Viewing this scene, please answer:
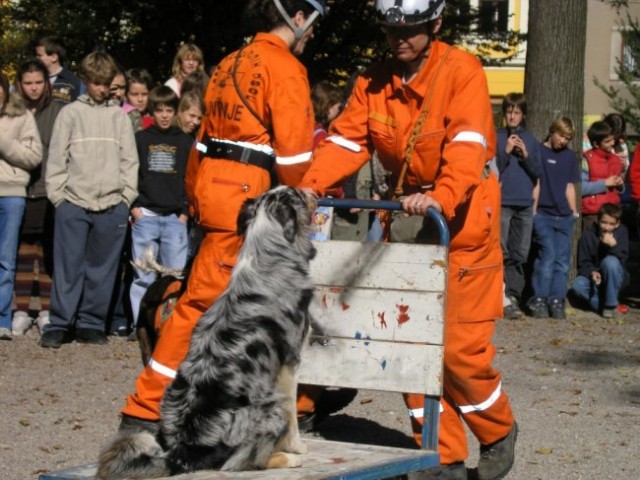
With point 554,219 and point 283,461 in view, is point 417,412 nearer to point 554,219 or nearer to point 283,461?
point 283,461

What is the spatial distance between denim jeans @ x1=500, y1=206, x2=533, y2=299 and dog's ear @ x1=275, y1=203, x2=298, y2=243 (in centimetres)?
752

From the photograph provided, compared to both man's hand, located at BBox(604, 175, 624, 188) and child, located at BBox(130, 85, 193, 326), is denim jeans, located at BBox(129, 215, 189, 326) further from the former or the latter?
man's hand, located at BBox(604, 175, 624, 188)

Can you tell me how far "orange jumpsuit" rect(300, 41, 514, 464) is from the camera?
241 inches

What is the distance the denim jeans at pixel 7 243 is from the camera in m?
10.7

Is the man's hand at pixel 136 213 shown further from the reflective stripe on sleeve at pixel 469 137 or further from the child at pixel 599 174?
the child at pixel 599 174

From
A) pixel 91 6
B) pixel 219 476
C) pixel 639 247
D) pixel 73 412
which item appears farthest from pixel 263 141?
pixel 91 6

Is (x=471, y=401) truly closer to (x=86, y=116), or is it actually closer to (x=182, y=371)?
(x=182, y=371)

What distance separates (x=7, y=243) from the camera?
10773 mm

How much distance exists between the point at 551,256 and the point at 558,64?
2387 mm

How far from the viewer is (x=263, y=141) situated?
21.9 feet

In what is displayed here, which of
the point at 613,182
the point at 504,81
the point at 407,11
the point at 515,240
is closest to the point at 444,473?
the point at 407,11

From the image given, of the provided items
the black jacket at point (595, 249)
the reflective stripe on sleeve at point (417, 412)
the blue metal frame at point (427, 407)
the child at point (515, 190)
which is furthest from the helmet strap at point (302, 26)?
the black jacket at point (595, 249)

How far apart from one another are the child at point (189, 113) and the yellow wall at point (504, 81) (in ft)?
104

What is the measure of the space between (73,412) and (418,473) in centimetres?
303
